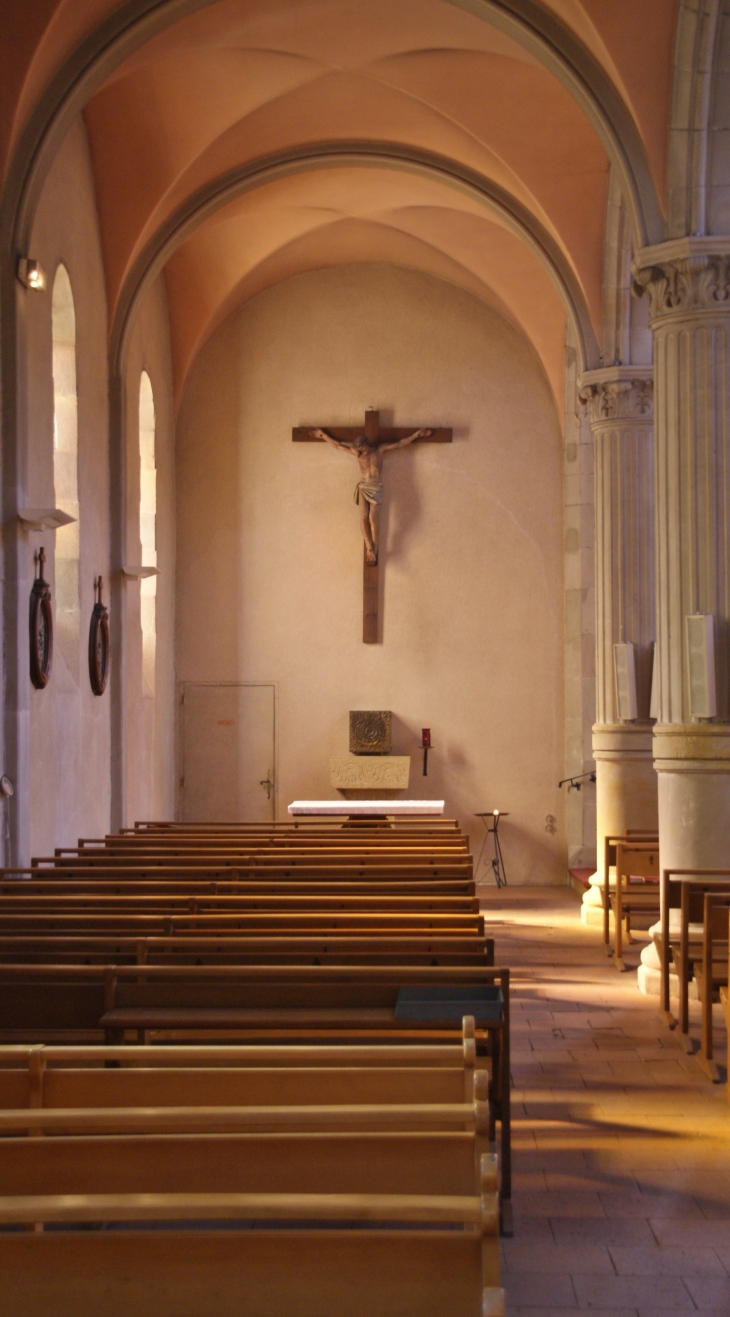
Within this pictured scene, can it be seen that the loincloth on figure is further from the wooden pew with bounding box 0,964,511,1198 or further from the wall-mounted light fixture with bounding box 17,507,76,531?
the wooden pew with bounding box 0,964,511,1198

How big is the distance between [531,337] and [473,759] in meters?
4.85

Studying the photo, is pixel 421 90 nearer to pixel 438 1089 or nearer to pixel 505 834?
pixel 505 834

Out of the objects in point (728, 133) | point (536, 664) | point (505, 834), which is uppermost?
point (728, 133)

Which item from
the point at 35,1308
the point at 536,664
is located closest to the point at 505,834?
the point at 536,664

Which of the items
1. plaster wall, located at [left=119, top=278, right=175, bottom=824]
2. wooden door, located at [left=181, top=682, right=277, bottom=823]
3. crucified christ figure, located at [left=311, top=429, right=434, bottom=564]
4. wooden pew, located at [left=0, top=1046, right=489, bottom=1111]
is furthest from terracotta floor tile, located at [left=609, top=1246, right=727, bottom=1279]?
crucified christ figure, located at [left=311, top=429, right=434, bottom=564]

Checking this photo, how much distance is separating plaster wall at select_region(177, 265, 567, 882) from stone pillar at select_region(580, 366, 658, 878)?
394 cm

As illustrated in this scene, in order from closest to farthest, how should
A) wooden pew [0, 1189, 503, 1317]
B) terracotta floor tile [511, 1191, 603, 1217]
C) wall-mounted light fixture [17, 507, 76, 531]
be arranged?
1. wooden pew [0, 1189, 503, 1317]
2. terracotta floor tile [511, 1191, 603, 1217]
3. wall-mounted light fixture [17, 507, 76, 531]

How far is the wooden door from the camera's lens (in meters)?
14.9

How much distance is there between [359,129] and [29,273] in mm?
4659

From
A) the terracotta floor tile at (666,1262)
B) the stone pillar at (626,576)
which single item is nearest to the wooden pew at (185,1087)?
the terracotta floor tile at (666,1262)

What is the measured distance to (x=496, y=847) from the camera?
1457 cm

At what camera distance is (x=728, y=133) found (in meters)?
7.74

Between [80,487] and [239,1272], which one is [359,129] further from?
[239,1272]

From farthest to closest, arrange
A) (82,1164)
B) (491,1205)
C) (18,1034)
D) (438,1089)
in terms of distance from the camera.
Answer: (18,1034) → (438,1089) → (82,1164) → (491,1205)
